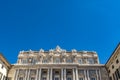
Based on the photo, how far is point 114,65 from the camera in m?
39.9

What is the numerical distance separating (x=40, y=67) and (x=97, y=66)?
53.1 ft

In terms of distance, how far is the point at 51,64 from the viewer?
45625 millimetres

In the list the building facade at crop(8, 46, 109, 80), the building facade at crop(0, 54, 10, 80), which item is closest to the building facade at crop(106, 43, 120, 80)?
the building facade at crop(8, 46, 109, 80)

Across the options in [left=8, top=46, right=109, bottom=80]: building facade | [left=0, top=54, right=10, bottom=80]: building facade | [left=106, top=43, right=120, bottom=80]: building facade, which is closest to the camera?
[left=106, top=43, right=120, bottom=80]: building facade

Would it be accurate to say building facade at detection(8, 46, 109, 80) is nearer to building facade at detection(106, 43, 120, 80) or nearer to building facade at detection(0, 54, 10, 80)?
building facade at detection(0, 54, 10, 80)

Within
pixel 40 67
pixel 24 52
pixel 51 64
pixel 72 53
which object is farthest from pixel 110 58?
pixel 24 52

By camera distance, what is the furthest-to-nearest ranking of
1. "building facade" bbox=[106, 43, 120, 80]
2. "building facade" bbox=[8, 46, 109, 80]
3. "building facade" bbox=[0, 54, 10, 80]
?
1. "building facade" bbox=[8, 46, 109, 80]
2. "building facade" bbox=[0, 54, 10, 80]
3. "building facade" bbox=[106, 43, 120, 80]

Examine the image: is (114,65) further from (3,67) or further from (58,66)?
(3,67)

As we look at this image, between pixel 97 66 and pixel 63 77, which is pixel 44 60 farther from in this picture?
pixel 97 66

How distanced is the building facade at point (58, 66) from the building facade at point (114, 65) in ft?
8.31

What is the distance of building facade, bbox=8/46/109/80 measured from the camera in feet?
147

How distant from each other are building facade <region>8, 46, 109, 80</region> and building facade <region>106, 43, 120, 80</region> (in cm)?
253

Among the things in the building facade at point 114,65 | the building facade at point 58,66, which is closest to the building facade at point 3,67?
the building facade at point 58,66

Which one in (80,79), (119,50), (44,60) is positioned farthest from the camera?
Result: (44,60)
